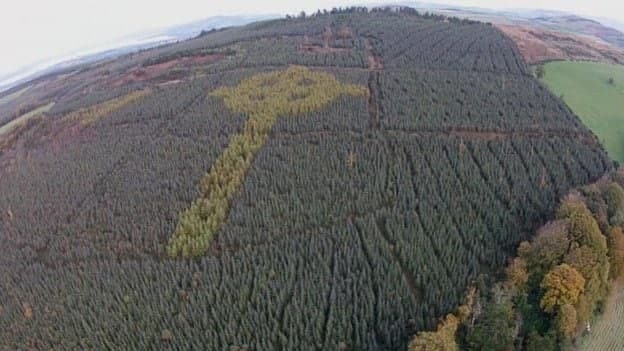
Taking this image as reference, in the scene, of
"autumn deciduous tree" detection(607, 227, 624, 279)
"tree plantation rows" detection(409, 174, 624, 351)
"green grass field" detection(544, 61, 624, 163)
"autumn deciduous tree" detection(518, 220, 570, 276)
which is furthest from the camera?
"green grass field" detection(544, 61, 624, 163)

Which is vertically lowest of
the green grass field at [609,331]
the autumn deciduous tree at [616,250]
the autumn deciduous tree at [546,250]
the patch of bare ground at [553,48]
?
the green grass field at [609,331]

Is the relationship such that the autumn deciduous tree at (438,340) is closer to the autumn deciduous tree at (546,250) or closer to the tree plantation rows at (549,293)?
the tree plantation rows at (549,293)

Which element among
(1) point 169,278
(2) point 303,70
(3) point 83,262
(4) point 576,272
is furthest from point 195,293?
(2) point 303,70

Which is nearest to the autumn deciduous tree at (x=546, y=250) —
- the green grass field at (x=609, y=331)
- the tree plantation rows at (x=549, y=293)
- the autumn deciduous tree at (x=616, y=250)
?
the tree plantation rows at (x=549, y=293)

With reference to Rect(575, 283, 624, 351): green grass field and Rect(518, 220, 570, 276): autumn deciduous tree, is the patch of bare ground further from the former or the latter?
Rect(575, 283, 624, 351): green grass field

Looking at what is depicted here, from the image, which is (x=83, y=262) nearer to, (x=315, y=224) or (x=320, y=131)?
(x=315, y=224)

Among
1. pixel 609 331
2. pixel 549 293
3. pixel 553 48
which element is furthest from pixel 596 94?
pixel 549 293

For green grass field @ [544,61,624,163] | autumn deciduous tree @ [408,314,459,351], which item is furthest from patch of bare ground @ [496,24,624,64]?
autumn deciduous tree @ [408,314,459,351]
